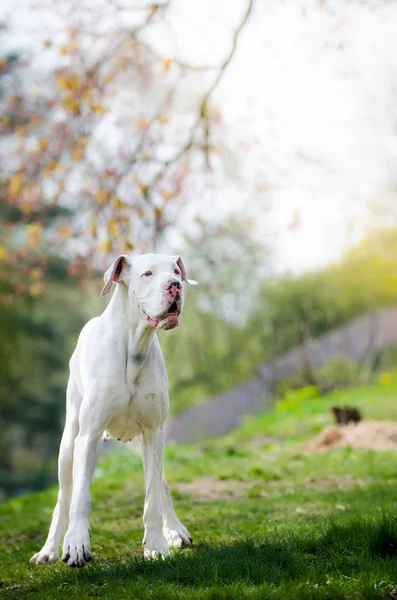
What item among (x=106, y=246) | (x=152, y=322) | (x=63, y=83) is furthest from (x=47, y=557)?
(x=63, y=83)

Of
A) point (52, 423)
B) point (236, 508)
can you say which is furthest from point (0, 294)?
point (236, 508)

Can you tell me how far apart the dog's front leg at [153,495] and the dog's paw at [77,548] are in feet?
1.52

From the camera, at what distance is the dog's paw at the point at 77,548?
13.2 ft

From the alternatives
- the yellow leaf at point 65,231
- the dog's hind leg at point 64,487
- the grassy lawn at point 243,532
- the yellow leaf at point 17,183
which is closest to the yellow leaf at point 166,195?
the yellow leaf at point 65,231

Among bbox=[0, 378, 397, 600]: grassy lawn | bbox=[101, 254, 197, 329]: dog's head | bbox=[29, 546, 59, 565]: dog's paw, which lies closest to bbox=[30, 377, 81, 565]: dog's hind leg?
bbox=[29, 546, 59, 565]: dog's paw

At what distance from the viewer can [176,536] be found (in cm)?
496

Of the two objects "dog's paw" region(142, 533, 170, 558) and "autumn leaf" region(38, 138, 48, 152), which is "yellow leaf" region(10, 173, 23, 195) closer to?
"autumn leaf" region(38, 138, 48, 152)

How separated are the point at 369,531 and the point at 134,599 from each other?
1.42 metres

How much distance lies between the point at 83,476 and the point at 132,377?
636 mm

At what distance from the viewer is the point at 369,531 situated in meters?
4.21

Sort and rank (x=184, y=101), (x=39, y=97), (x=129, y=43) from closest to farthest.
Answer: (x=129, y=43)
(x=39, y=97)
(x=184, y=101)

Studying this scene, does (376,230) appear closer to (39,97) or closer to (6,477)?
(39,97)

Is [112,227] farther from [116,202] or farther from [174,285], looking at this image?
[174,285]

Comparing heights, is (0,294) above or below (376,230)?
below
